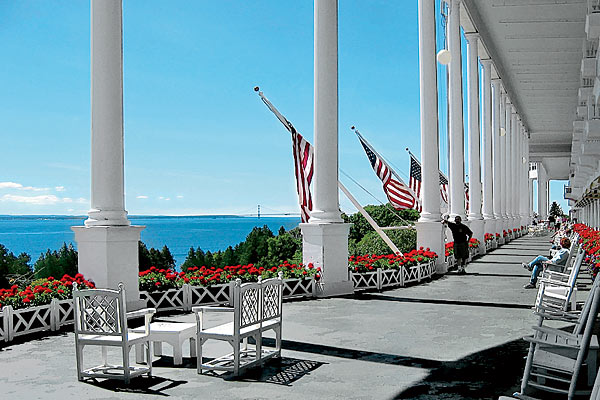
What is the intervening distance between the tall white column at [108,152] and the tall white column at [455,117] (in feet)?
55.0

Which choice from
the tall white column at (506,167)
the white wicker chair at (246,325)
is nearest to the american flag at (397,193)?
the white wicker chair at (246,325)

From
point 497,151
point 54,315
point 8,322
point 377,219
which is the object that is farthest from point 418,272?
point 497,151

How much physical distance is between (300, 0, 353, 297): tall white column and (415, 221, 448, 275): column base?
19.8ft

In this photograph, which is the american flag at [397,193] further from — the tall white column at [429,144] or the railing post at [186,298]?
the railing post at [186,298]

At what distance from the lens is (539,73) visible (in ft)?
121

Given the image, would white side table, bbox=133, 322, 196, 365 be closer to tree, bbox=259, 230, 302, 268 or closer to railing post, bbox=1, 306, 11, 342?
railing post, bbox=1, 306, 11, 342

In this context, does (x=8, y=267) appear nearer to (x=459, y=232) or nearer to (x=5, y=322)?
(x=5, y=322)

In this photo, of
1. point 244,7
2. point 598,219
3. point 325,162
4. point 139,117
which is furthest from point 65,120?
point 325,162

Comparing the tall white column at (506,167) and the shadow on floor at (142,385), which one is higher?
the tall white column at (506,167)

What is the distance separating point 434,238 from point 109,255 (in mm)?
12245

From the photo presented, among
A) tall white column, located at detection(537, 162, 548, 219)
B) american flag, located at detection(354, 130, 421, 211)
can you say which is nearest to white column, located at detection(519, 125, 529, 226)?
tall white column, located at detection(537, 162, 548, 219)

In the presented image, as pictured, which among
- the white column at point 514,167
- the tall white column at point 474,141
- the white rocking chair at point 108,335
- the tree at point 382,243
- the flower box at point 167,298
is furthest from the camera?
the white column at point 514,167

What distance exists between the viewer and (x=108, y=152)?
12.4m

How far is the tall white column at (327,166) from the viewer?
16.0 meters
